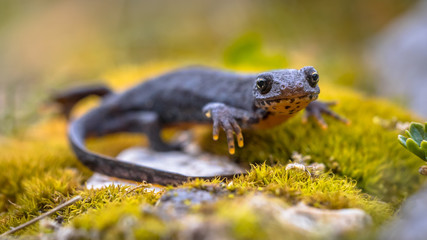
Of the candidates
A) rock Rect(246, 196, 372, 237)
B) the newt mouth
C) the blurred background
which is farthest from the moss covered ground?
the blurred background

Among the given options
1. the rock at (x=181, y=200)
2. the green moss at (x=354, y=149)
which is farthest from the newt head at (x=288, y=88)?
the rock at (x=181, y=200)

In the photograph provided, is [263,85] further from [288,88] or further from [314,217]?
[314,217]

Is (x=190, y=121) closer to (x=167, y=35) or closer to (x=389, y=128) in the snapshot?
(x=389, y=128)

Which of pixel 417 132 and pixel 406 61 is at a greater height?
pixel 406 61

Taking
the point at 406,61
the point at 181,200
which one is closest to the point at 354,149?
the point at 181,200

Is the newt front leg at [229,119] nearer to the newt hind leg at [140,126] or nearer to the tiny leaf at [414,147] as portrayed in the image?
the newt hind leg at [140,126]

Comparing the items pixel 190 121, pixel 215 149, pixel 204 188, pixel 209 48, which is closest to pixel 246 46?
pixel 190 121

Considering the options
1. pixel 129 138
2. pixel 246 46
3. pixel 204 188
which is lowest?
pixel 129 138
